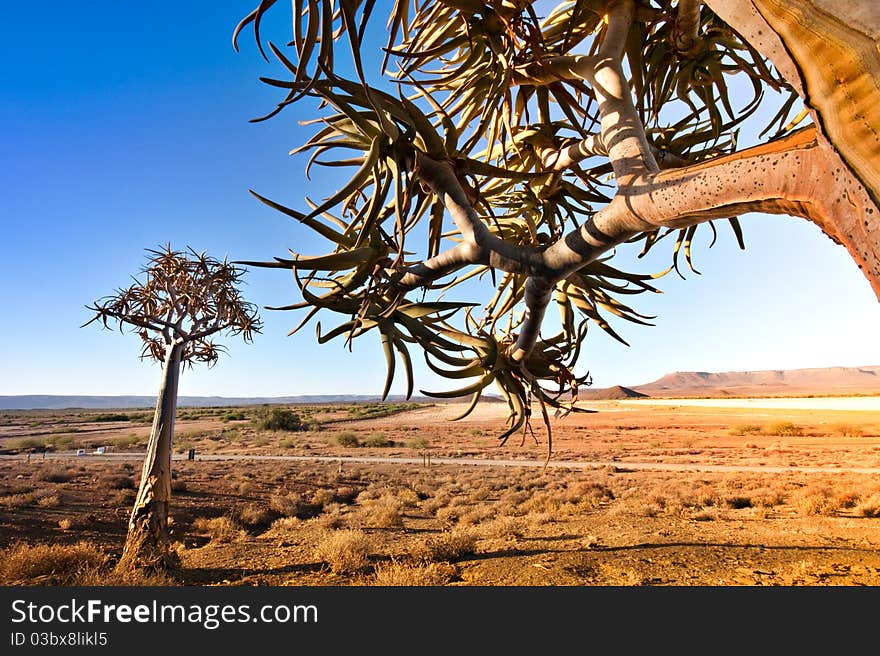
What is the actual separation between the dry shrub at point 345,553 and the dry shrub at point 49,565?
3068mm

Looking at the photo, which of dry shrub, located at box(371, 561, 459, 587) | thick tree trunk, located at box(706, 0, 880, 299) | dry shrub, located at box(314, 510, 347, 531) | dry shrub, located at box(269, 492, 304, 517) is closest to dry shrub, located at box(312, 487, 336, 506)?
dry shrub, located at box(269, 492, 304, 517)

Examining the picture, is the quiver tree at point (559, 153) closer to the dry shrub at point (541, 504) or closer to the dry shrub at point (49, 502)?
the dry shrub at point (541, 504)

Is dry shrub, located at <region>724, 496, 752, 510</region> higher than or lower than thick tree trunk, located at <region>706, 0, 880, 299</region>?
lower

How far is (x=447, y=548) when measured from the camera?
708cm

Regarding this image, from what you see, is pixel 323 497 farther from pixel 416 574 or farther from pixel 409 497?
pixel 416 574

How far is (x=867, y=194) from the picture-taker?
42.2 inches

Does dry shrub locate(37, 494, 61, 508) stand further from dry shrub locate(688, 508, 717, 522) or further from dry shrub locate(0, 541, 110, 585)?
dry shrub locate(688, 508, 717, 522)

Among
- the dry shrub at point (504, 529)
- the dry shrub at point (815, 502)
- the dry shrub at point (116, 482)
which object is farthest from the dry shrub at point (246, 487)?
the dry shrub at point (815, 502)

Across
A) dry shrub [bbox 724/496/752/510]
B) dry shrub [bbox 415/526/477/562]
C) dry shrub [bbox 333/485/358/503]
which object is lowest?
dry shrub [bbox 724/496/752/510]

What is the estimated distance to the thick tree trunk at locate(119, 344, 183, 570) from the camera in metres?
6.66

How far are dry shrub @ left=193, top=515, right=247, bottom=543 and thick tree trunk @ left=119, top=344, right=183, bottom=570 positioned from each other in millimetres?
2496

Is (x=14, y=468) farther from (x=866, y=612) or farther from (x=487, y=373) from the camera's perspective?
(x=866, y=612)

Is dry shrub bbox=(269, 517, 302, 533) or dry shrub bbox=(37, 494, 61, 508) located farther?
dry shrub bbox=(37, 494, 61, 508)

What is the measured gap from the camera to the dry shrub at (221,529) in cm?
934
